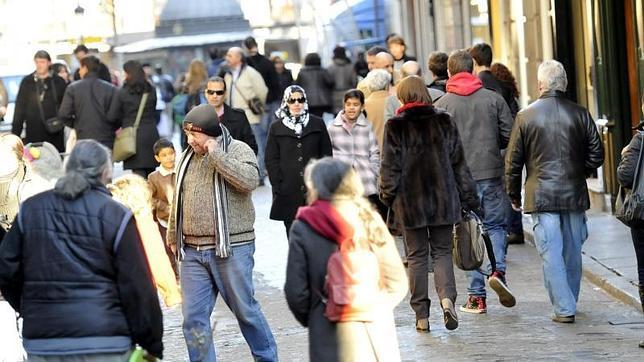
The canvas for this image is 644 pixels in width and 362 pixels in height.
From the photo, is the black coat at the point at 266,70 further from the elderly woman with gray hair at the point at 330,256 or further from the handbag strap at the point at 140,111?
the elderly woman with gray hair at the point at 330,256

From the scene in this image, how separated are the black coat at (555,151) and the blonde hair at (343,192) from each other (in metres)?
4.21

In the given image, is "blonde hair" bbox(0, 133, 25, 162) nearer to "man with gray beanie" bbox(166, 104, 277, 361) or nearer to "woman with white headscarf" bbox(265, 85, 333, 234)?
"man with gray beanie" bbox(166, 104, 277, 361)

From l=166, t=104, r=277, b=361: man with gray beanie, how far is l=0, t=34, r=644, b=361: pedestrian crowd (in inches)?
0.4

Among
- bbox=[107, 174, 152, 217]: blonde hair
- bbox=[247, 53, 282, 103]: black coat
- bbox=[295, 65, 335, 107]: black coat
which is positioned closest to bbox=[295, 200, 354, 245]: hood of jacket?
bbox=[107, 174, 152, 217]: blonde hair

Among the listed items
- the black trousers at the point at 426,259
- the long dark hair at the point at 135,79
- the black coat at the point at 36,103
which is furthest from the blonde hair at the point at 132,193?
the black coat at the point at 36,103

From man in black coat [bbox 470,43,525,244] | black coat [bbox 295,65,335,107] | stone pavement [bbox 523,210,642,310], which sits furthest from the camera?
black coat [bbox 295,65,335,107]

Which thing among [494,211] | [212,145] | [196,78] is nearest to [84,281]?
[212,145]

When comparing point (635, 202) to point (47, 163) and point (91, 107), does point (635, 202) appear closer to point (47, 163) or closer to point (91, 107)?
point (47, 163)

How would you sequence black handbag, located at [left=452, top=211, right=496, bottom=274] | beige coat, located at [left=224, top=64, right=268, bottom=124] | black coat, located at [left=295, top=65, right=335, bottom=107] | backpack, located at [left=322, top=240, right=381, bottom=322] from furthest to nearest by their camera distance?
black coat, located at [left=295, top=65, right=335, bottom=107]
beige coat, located at [left=224, top=64, right=268, bottom=124]
black handbag, located at [left=452, top=211, right=496, bottom=274]
backpack, located at [left=322, top=240, right=381, bottom=322]

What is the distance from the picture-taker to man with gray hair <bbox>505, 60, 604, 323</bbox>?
36.4 feet

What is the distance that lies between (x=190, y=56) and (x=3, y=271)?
231ft

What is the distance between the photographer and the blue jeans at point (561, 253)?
11125 millimetres

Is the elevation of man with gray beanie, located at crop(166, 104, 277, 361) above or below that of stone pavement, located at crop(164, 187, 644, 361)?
above

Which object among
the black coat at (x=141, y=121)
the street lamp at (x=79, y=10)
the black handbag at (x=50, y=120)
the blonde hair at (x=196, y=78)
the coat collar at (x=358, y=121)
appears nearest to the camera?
the coat collar at (x=358, y=121)
